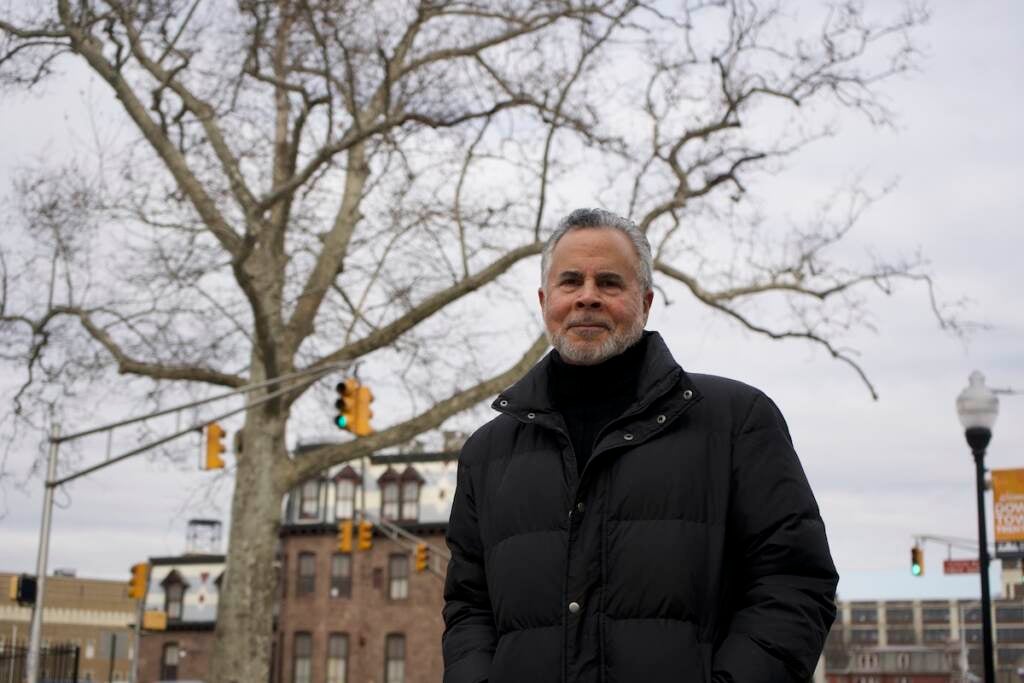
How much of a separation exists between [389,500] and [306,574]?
4.41m

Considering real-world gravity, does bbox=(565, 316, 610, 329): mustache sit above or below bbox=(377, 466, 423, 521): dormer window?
below

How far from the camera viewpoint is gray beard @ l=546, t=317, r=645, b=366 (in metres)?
3.60

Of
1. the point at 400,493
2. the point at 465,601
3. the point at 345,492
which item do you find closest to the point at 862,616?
→ the point at 345,492

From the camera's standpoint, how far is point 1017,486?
2091cm

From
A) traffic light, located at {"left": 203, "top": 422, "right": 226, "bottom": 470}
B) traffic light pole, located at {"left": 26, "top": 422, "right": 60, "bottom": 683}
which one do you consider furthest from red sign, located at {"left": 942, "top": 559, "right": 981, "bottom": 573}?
traffic light pole, located at {"left": 26, "top": 422, "right": 60, "bottom": 683}

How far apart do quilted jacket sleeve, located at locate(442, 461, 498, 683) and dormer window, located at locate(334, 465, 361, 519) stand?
54015mm

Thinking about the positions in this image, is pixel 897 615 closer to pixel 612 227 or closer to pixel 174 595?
pixel 174 595

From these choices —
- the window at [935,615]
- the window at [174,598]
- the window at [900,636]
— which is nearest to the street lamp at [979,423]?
→ the window at [174,598]

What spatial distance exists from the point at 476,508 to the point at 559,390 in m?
0.40

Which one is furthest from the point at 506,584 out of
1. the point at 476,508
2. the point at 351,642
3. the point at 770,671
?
the point at 351,642

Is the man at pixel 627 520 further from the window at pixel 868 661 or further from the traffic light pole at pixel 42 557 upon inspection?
the window at pixel 868 661

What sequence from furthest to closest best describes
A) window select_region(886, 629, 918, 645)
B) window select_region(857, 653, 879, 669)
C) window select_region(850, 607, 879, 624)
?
window select_region(850, 607, 879, 624) → window select_region(886, 629, 918, 645) → window select_region(857, 653, 879, 669)

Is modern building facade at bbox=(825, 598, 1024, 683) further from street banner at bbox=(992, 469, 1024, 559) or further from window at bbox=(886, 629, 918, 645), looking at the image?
street banner at bbox=(992, 469, 1024, 559)

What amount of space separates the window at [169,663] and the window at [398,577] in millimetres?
12437
